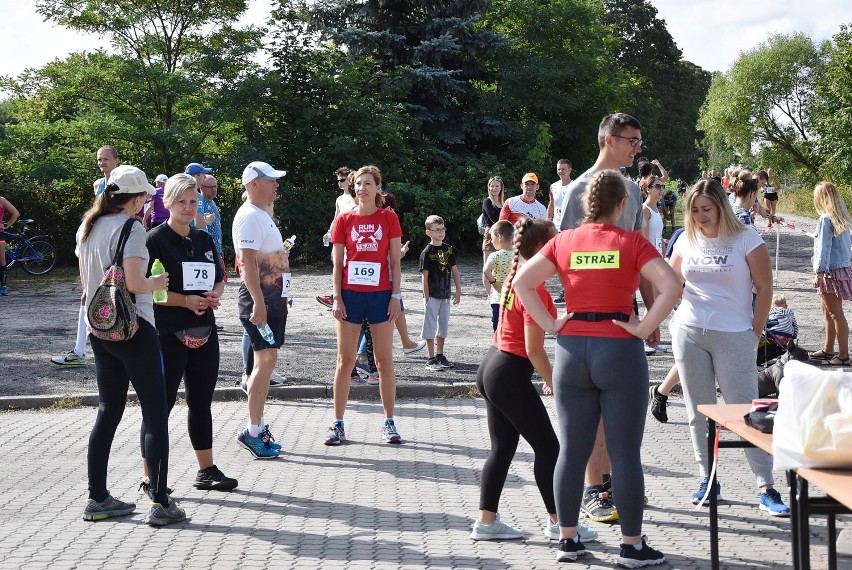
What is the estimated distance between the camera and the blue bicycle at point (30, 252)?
2155 cm

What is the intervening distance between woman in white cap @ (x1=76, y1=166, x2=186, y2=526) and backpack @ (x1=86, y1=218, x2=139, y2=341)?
54 millimetres

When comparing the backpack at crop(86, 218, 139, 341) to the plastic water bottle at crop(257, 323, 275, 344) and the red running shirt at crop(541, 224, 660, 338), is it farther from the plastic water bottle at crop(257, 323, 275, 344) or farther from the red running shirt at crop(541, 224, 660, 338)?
the red running shirt at crop(541, 224, 660, 338)

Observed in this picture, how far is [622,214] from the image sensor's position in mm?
5789

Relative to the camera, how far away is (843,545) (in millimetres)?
5344

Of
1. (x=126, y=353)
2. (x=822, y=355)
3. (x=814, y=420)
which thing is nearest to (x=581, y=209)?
(x=814, y=420)

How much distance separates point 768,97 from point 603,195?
73.9 metres

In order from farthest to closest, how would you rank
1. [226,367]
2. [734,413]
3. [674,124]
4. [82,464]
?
[674,124] < [226,367] < [82,464] < [734,413]

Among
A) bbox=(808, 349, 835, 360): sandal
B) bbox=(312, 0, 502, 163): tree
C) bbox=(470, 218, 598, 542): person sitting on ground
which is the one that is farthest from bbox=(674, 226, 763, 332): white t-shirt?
bbox=(312, 0, 502, 163): tree

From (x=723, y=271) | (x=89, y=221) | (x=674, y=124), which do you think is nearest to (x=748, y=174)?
(x=723, y=271)

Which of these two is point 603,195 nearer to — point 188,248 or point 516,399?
point 516,399

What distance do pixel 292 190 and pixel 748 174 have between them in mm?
16872

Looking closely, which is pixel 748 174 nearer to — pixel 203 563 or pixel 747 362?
pixel 747 362

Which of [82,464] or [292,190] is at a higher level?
[292,190]

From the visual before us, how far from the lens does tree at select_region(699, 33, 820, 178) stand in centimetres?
7219
